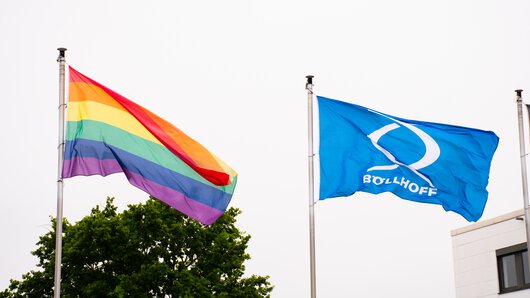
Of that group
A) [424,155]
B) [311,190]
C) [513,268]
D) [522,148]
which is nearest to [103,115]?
[311,190]

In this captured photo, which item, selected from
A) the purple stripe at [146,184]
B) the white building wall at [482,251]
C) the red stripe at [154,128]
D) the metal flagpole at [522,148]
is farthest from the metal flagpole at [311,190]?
the white building wall at [482,251]

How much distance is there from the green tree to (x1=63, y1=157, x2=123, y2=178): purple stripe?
2537 centimetres

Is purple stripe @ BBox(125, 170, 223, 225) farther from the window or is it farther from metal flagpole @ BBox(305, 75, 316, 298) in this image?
the window

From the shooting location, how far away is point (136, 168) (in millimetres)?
23125

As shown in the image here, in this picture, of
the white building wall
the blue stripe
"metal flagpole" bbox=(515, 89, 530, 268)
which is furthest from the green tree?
the blue stripe

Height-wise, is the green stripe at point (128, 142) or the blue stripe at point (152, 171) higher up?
the green stripe at point (128, 142)

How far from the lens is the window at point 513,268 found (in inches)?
1754

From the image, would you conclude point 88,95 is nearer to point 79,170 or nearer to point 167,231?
point 79,170

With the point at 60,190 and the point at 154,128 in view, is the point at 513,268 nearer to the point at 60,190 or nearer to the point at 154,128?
the point at 154,128

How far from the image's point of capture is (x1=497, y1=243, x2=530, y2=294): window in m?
44.6

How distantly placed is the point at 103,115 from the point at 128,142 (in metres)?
0.79

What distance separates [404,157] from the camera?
26.0m

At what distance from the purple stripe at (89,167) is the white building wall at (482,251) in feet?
81.7

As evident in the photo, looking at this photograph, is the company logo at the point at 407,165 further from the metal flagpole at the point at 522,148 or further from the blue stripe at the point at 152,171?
the metal flagpole at the point at 522,148
